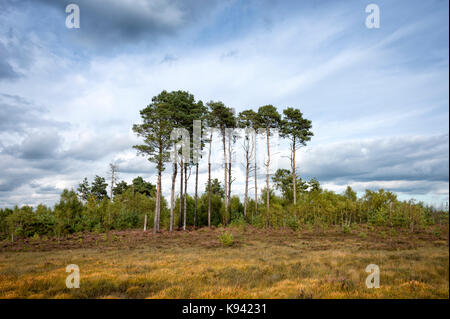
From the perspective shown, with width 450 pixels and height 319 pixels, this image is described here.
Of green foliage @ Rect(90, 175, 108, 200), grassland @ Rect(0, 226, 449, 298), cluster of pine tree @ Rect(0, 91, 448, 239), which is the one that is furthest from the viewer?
green foliage @ Rect(90, 175, 108, 200)

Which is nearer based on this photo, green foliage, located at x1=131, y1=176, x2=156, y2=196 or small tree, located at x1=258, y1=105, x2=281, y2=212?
small tree, located at x1=258, y1=105, x2=281, y2=212

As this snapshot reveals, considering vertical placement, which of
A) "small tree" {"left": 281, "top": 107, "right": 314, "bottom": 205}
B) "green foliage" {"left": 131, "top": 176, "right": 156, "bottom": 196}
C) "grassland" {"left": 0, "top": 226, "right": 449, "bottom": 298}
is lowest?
"grassland" {"left": 0, "top": 226, "right": 449, "bottom": 298}

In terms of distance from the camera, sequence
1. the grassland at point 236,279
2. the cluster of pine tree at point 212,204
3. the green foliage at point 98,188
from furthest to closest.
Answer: the green foliage at point 98,188 → the cluster of pine tree at point 212,204 → the grassland at point 236,279

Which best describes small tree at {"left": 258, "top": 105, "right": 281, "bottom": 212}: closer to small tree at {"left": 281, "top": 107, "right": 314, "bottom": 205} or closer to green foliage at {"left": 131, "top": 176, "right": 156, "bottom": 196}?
small tree at {"left": 281, "top": 107, "right": 314, "bottom": 205}

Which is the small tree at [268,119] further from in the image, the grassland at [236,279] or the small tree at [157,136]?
the grassland at [236,279]

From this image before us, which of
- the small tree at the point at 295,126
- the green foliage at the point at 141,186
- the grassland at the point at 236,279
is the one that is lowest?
the grassland at the point at 236,279

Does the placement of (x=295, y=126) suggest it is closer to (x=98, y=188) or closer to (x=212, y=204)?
(x=212, y=204)

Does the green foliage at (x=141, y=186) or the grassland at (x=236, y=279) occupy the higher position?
the green foliage at (x=141, y=186)

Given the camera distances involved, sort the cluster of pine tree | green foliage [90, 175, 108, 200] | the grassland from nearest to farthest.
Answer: the grassland → the cluster of pine tree → green foliage [90, 175, 108, 200]

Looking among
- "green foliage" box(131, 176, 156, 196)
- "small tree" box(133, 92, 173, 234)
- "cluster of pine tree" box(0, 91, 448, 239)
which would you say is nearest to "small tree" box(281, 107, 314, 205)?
"cluster of pine tree" box(0, 91, 448, 239)

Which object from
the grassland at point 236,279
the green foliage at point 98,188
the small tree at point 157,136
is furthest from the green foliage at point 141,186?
the grassland at point 236,279
